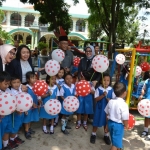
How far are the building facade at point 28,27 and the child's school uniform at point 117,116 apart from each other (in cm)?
2440

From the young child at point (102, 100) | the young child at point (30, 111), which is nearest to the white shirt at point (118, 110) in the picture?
A: the young child at point (102, 100)

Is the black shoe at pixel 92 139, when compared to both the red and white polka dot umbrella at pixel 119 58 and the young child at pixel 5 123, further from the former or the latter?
the red and white polka dot umbrella at pixel 119 58

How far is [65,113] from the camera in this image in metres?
3.77

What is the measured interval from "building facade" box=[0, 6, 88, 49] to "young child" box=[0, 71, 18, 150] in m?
24.1

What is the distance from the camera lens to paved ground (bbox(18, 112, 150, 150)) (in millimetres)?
3359

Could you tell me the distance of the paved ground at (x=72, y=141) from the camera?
3359mm

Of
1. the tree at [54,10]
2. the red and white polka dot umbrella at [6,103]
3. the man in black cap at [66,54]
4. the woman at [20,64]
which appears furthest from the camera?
the tree at [54,10]

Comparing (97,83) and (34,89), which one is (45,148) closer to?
(34,89)

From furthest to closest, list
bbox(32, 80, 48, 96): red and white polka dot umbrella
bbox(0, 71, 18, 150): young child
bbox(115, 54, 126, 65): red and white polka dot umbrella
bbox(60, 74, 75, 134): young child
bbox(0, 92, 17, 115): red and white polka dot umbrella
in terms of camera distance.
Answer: bbox(115, 54, 126, 65): red and white polka dot umbrella → bbox(60, 74, 75, 134): young child → bbox(32, 80, 48, 96): red and white polka dot umbrella → bbox(0, 71, 18, 150): young child → bbox(0, 92, 17, 115): red and white polka dot umbrella

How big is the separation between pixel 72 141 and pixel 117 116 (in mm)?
1135

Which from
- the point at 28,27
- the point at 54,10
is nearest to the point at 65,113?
the point at 54,10

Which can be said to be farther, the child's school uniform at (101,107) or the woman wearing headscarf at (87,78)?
the woman wearing headscarf at (87,78)

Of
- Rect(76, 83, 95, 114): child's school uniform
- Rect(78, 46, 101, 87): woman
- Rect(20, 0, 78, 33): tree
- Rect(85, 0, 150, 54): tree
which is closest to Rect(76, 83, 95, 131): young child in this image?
Rect(76, 83, 95, 114): child's school uniform

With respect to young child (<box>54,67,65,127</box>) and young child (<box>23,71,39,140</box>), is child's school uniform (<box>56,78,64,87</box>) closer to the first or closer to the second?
young child (<box>54,67,65,127</box>)
